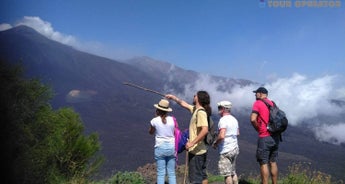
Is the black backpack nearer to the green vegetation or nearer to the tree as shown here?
the green vegetation

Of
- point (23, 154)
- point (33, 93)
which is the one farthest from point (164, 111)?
point (33, 93)

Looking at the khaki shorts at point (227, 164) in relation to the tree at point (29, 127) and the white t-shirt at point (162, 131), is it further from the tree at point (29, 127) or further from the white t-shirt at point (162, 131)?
the tree at point (29, 127)

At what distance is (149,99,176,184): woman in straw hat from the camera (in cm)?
775

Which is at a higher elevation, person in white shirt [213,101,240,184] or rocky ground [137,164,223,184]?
person in white shirt [213,101,240,184]

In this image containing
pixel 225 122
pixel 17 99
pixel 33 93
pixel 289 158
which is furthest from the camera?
pixel 289 158

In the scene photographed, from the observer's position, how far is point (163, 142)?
7758mm

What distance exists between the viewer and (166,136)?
7.77 m

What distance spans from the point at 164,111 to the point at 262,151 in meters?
2.19

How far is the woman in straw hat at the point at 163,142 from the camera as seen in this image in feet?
25.4

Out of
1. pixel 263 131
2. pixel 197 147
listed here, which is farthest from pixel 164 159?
pixel 263 131

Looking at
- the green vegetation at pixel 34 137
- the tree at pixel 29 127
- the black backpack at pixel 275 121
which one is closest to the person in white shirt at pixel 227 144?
the black backpack at pixel 275 121

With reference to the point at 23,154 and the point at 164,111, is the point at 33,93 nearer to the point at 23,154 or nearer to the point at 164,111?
the point at 23,154

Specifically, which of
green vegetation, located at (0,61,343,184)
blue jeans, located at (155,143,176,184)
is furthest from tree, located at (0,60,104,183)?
blue jeans, located at (155,143,176,184)

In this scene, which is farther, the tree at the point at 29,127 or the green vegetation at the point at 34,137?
the green vegetation at the point at 34,137
